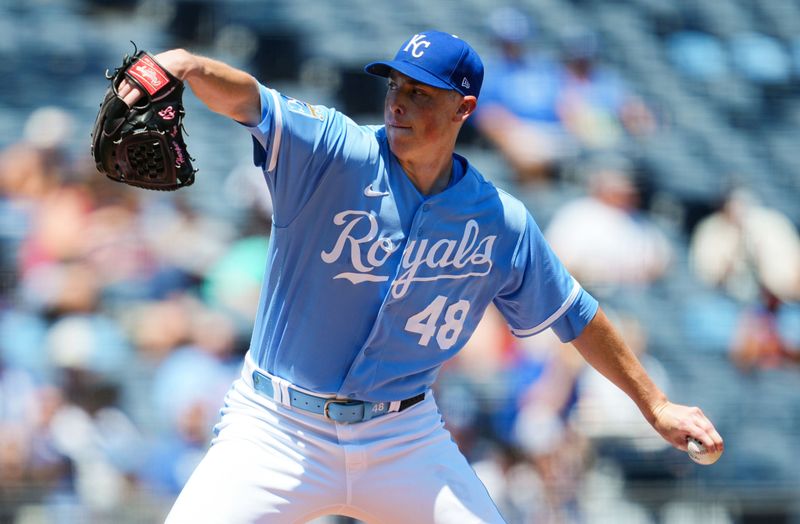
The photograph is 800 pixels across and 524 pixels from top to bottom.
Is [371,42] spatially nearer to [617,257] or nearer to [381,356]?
[617,257]

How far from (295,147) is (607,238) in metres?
3.48

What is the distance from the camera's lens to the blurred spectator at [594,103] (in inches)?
265

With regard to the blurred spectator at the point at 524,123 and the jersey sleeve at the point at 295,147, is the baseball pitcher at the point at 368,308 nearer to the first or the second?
the jersey sleeve at the point at 295,147

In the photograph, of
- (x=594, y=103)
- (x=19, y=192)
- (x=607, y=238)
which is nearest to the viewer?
(x=19, y=192)

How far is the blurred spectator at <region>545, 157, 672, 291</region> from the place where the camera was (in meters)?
6.20

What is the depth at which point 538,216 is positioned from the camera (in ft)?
21.3

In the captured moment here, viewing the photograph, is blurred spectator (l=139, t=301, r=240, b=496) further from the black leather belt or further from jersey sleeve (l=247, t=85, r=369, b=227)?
jersey sleeve (l=247, t=85, r=369, b=227)

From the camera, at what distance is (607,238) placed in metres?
6.26

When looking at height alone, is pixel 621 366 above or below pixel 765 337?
above

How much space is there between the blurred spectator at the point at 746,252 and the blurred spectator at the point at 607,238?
0.25m

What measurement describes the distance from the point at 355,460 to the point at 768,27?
5288mm

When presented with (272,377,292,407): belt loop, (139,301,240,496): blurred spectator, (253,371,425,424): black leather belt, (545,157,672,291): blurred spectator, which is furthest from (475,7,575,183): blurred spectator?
(272,377,292,407): belt loop

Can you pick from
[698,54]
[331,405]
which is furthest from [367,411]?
[698,54]

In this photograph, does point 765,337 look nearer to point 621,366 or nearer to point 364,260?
point 621,366
